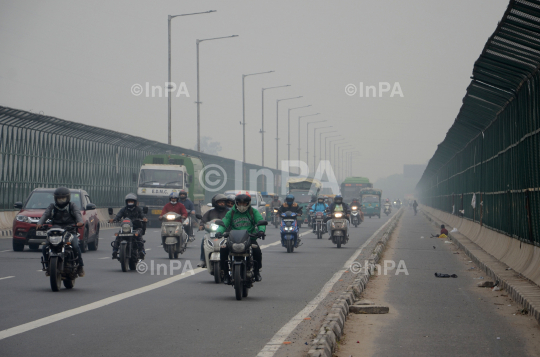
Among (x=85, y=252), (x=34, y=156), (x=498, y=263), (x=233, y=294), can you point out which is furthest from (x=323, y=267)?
(x=34, y=156)

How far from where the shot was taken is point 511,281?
44.3ft

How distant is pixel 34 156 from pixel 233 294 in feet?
77.6

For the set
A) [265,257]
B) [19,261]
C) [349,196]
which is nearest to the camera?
[19,261]

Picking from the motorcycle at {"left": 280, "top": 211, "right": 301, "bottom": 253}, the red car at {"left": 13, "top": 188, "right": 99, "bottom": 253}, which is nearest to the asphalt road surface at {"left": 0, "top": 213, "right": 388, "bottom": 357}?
the red car at {"left": 13, "top": 188, "right": 99, "bottom": 253}

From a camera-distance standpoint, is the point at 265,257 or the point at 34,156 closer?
the point at 265,257

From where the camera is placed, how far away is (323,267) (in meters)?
18.4

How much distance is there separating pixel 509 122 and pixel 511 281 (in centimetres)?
575

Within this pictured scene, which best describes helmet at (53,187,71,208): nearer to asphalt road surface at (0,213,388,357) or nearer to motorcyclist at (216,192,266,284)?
asphalt road surface at (0,213,388,357)

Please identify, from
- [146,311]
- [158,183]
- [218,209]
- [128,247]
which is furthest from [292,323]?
[158,183]

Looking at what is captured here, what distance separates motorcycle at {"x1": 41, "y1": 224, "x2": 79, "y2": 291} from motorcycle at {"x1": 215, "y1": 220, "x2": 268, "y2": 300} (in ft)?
8.23

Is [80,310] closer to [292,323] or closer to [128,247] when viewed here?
[292,323]

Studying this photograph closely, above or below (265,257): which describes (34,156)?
above

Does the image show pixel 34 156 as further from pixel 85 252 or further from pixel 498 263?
pixel 498 263

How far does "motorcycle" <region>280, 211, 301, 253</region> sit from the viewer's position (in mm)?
24047
